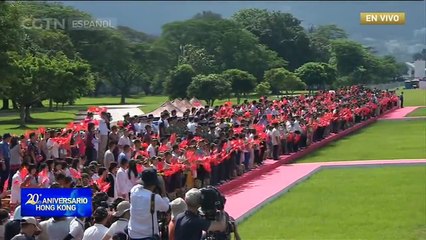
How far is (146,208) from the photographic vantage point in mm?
6719

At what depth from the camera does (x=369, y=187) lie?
1723 centimetres

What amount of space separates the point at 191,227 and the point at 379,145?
21477 millimetres

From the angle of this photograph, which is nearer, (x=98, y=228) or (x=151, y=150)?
(x=98, y=228)

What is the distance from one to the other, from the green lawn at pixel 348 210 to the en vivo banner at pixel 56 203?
4.68 metres

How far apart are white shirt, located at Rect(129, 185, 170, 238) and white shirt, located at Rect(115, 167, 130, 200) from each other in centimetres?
432

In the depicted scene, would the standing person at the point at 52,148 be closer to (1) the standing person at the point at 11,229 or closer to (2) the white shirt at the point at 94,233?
(1) the standing person at the point at 11,229

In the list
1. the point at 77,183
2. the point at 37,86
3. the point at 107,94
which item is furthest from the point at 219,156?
the point at 107,94

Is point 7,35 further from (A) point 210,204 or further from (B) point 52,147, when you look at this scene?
(A) point 210,204

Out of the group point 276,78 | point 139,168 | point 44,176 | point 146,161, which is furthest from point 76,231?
point 276,78

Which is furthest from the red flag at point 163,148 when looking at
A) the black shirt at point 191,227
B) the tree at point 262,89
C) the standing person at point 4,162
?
the tree at point 262,89

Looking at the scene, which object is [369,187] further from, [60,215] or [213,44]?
[213,44]

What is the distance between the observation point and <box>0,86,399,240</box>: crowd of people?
678 cm

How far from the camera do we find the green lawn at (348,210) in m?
12.1

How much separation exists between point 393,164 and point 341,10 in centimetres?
18316
